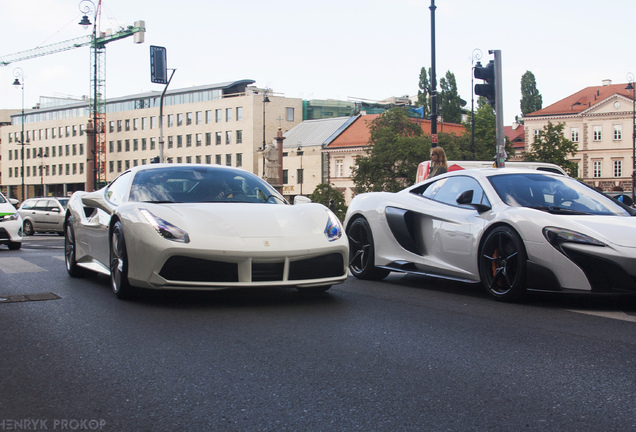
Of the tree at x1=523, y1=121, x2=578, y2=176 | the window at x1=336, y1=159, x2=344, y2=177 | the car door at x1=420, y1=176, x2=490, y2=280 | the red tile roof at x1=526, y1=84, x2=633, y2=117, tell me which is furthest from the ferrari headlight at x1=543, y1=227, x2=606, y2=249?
the red tile roof at x1=526, y1=84, x2=633, y2=117

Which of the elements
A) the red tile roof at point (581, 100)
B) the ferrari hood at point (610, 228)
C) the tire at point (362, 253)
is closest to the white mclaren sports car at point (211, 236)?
the tire at point (362, 253)

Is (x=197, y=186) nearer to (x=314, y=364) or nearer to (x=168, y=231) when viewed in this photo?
(x=168, y=231)

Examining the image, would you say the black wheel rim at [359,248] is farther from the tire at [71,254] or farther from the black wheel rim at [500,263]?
the tire at [71,254]

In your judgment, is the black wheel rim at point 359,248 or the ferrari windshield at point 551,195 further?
the black wheel rim at point 359,248

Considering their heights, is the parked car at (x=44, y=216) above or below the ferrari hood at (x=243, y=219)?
below

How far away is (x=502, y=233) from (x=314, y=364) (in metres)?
3.11

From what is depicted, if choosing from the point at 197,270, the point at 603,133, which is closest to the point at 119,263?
the point at 197,270

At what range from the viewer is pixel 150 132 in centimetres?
11150

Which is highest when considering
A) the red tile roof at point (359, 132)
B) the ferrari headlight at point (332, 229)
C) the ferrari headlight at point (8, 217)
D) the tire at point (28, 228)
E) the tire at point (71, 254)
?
the red tile roof at point (359, 132)

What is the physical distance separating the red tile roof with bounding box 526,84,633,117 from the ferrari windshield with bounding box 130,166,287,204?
8750 cm

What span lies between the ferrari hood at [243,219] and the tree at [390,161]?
199ft

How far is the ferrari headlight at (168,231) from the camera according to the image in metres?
5.97

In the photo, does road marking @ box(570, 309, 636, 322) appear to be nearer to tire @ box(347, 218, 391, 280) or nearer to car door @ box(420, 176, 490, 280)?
car door @ box(420, 176, 490, 280)

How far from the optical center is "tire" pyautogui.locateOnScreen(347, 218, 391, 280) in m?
8.45
